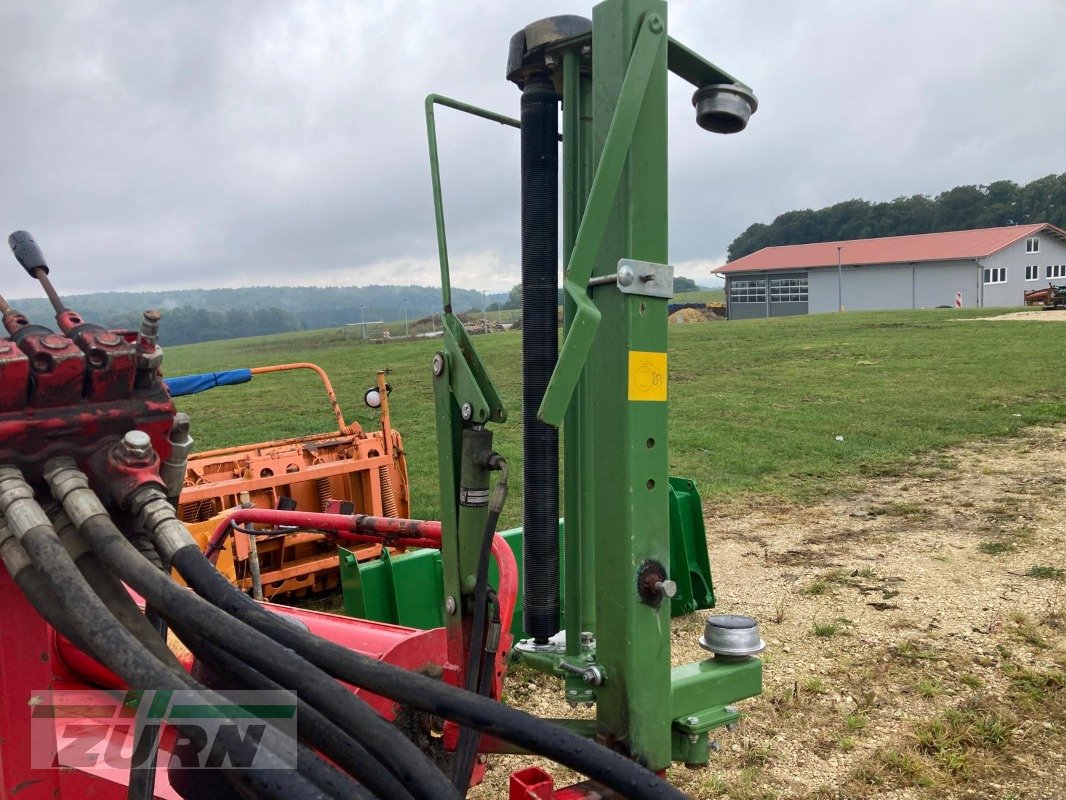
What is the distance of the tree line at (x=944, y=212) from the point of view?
62969 mm

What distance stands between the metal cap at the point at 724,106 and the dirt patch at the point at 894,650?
8.67 ft

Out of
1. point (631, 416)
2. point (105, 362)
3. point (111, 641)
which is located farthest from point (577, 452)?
point (111, 641)

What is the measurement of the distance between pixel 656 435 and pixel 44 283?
1.40m

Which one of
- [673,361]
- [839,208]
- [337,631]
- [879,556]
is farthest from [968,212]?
[337,631]

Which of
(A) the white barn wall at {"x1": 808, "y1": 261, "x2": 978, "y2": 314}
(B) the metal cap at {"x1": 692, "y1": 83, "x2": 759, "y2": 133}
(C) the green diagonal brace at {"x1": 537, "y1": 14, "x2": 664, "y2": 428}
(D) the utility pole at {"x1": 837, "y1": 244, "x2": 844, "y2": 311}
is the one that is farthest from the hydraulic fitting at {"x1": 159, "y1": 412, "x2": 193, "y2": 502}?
(D) the utility pole at {"x1": 837, "y1": 244, "x2": 844, "y2": 311}

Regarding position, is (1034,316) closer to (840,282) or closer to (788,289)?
(840,282)

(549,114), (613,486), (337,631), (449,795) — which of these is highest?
(549,114)

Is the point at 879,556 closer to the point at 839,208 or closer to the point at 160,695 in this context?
the point at 160,695

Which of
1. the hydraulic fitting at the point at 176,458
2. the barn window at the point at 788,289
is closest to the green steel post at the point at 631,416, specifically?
the hydraulic fitting at the point at 176,458

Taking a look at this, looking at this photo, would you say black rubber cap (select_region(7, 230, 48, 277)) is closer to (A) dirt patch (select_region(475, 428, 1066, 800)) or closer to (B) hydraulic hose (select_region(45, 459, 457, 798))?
(B) hydraulic hose (select_region(45, 459, 457, 798))

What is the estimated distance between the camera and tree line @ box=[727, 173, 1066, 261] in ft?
207

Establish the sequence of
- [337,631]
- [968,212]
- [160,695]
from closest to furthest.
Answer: [160,695] → [337,631] → [968,212]

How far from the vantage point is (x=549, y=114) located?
88.1 inches

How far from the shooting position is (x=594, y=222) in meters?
1.82
